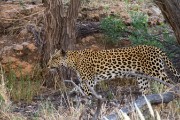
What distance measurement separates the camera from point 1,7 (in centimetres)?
1358

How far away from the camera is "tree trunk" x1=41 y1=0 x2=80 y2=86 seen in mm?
11336

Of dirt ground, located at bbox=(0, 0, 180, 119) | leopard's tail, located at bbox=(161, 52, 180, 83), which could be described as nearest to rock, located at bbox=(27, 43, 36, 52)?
dirt ground, located at bbox=(0, 0, 180, 119)

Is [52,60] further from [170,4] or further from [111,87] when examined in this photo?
[170,4]

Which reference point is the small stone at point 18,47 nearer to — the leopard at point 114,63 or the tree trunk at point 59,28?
the tree trunk at point 59,28

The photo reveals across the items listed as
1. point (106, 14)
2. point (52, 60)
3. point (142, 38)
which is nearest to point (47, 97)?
point (52, 60)

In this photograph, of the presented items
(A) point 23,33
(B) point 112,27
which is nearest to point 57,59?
(B) point 112,27

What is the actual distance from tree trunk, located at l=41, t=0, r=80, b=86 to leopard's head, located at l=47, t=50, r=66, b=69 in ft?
2.50

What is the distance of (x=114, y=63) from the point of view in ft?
35.7

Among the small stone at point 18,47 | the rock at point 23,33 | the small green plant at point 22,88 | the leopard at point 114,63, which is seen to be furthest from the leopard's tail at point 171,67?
the rock at point 23,33

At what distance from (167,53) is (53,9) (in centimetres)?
243

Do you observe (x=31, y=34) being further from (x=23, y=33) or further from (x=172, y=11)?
(x=172, y=11)

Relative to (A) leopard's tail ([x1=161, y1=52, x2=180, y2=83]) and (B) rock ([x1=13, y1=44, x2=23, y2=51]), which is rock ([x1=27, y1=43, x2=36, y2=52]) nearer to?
(B) rock ([x1=13, y1=44, x2=23, y2=51])

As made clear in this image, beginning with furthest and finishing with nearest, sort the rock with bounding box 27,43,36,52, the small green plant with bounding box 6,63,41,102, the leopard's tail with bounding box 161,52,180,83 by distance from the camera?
the rock with bounding box 27,43,36,52 < the leopard's tail with bounding box 161,52,180,83 < the small green plant with bounding box 6,63,41,102

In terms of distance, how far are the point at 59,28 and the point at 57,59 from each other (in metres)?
1.02
